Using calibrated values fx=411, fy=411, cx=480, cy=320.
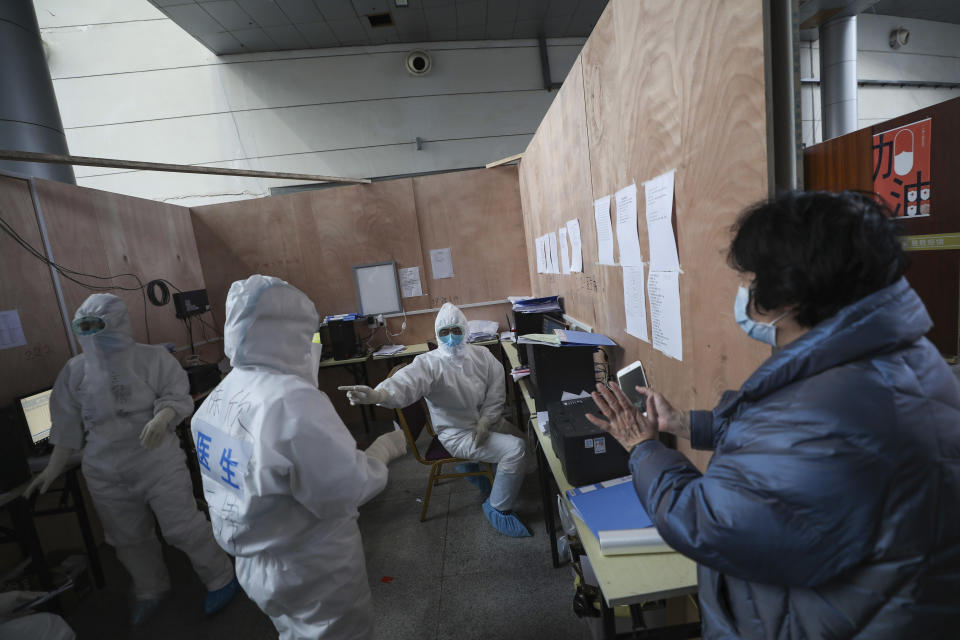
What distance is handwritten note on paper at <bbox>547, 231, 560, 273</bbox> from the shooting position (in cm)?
285

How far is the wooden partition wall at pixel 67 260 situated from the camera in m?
2.37

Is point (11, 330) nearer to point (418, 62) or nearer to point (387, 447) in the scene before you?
point (387, 447)

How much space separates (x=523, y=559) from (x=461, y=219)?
320cm

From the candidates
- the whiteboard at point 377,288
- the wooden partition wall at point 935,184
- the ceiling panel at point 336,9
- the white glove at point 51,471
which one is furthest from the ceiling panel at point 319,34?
the wooden partition wall at point 935,184

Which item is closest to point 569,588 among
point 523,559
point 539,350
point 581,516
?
point 523,559

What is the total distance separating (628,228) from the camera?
1526mm

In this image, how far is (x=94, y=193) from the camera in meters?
3.03

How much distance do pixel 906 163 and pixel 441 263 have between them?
3460 mm

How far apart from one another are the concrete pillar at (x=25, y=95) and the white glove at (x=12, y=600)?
2770 millimetres

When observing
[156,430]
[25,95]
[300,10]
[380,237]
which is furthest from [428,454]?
[300,10]

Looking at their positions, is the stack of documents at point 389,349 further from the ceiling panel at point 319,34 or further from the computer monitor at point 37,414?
the ceiling panel at point 319,34

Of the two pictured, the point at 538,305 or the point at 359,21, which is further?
the point at 359,21

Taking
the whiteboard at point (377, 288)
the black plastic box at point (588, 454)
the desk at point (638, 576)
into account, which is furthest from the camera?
the whiteboard at point (377, 288)

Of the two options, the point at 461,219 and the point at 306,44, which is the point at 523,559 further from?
the point at 306,44
